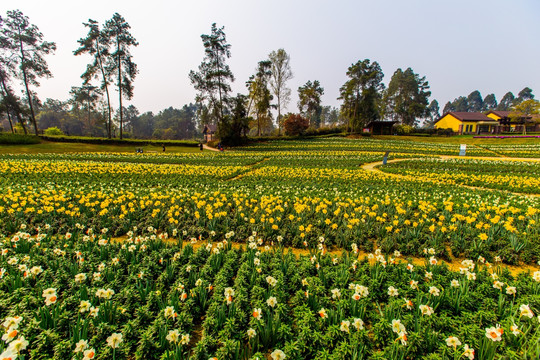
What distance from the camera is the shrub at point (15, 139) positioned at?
31188 millimetres

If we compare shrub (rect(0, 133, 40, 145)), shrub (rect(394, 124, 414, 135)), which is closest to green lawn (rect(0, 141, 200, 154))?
shrub (rect(0, 133, 40, 145))

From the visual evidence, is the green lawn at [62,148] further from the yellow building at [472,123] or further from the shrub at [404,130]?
the yellow building at [472,123]

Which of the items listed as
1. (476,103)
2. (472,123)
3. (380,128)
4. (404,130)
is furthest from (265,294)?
(476,103)

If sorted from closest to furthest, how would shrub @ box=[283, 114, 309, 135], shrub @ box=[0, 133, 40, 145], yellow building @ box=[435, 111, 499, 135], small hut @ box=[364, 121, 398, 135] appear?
shrub @ box=[0, 133, 40, 145] < shrub @ box=[283, 114, 309, 135] < small hut @ box=[364, 121, 398, 135] < yellow building @ box=[435, 111, 499, 135]

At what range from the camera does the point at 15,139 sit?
105ft

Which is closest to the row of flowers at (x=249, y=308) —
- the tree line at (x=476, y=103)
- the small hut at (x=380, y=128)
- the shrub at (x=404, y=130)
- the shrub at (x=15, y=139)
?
the shrub at (x=15, y=139)

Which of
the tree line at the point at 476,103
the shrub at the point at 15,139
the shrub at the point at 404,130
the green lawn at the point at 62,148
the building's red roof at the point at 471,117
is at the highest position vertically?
the tree line at the point at 476,103

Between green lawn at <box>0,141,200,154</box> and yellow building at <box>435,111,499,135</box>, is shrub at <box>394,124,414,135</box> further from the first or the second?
green lawn at <box>0,141,200,154</box>

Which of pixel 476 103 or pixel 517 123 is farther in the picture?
pixel 476 103

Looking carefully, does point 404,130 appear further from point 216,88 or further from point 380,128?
point 216,88

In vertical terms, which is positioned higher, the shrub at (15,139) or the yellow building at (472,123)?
the yellow building at (472,123)

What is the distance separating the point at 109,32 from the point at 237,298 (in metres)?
51.8

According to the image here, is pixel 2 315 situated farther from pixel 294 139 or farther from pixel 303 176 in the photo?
pixel 294 139

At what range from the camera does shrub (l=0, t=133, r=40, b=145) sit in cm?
3119
